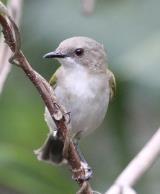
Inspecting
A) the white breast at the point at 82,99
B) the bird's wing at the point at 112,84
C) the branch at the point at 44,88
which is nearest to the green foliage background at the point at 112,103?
the bird's wing at the point at 112,84

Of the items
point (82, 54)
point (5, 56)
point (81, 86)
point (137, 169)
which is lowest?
point (81, 86)

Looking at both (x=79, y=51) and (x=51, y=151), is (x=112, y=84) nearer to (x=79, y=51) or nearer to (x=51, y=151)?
(x=79, y=51)

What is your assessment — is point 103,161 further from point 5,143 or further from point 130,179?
point 130,179

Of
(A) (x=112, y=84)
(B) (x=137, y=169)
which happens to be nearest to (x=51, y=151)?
(A) (x=112, y=84)

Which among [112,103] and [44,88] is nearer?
[44,88]

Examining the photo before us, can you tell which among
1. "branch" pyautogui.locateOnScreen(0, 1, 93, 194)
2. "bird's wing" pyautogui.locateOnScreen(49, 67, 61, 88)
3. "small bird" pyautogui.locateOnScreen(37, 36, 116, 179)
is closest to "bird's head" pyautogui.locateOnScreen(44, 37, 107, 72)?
"small bird" pyautogui.locateOnScreen(37, 36, 116, 179)

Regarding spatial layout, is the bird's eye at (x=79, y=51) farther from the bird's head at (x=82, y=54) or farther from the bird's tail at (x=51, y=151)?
the bird's tail at (x=51, y=151)

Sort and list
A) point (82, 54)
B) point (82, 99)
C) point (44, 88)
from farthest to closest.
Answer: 1. point (82, 54)
2. point (82, 99)
3. point (44, 88)
